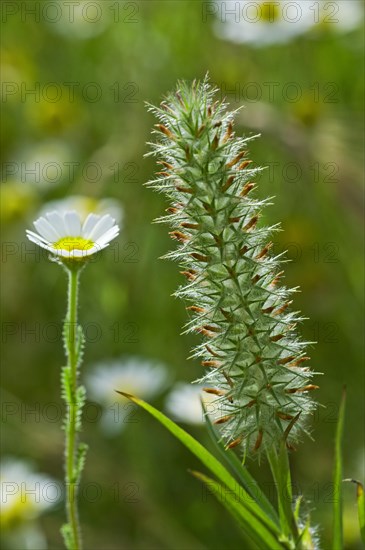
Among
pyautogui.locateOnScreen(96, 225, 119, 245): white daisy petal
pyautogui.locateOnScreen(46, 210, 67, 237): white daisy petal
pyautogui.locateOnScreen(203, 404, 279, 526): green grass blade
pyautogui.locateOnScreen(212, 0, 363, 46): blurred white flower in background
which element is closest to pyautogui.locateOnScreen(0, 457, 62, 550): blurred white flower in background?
pyautogui.locateOnScreen(46, 210, 67, 237): white daisy petal

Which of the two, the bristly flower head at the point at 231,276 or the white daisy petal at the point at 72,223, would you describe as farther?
the white daisy petal at the point at 72,223

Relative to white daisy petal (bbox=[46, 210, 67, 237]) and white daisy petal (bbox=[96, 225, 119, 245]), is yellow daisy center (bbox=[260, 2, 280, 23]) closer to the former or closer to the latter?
white daisy petal (bbox=[46, 210, 67, 237])

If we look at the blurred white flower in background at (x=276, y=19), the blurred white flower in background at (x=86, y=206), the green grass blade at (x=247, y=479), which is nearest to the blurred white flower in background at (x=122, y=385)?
the blurred white flower in background at (x=86, y=206)

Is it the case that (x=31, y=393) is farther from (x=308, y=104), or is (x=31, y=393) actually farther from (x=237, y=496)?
(x=237, y=496)

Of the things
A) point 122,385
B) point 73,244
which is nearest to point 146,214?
point 122,385

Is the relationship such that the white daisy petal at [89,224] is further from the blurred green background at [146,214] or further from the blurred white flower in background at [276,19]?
the blurred white flower in background at [276,19]

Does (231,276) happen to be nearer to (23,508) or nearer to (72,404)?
(72,404)

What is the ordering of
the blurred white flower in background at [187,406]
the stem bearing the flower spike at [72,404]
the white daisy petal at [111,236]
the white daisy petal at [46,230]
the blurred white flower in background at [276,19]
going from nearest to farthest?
1. the stem bearing the flower spike at [72,404]
2. the white daisy petal at [111,236]
3. the white daisy petal at [46,230]
4. the blurred white flower in background at [187,406]
5. the blurred white flower in background at [276,19]
